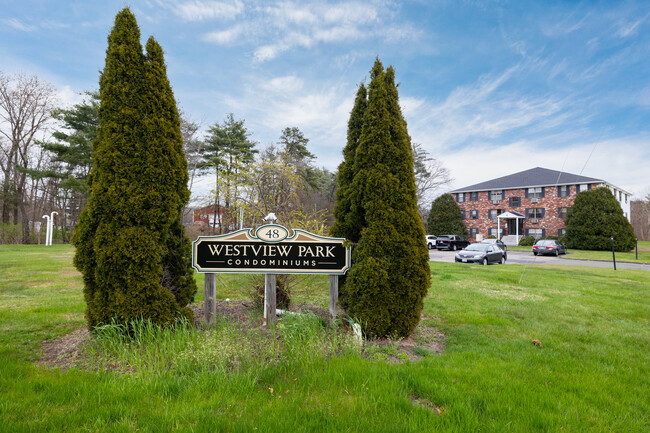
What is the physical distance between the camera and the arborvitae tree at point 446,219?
40.4 m

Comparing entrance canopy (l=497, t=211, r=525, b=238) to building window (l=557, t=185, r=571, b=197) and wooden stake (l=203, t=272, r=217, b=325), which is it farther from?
wooden stake (l=203, t=272, r=217, b=325)

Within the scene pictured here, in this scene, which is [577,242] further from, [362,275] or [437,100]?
[362,275]

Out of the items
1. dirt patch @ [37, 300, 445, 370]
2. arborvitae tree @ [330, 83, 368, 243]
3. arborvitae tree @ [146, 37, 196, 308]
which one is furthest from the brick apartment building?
arborvitae tree @ [146, 37, 196, 308]

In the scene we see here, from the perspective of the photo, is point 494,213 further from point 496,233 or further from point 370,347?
point 370,347

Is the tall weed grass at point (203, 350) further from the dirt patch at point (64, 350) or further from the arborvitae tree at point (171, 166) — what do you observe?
the arborvitae tree at point (171, 166)

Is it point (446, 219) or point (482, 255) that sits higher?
point (446, 219)

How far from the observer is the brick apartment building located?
38.0 meters

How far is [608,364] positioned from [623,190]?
50.8 meters

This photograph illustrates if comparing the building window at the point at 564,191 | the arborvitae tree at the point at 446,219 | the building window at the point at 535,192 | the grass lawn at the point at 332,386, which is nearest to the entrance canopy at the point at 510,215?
the building window at the point at 535,192

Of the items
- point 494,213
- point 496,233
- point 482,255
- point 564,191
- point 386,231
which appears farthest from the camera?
point 494,213

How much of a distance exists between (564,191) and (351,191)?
140 feet

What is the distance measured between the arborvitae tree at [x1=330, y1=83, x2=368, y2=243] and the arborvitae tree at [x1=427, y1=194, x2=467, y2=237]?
37859mm

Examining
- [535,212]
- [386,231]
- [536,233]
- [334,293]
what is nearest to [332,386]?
[334,293]

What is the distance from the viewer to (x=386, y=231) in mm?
4426
